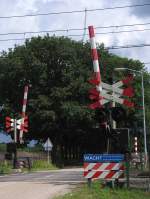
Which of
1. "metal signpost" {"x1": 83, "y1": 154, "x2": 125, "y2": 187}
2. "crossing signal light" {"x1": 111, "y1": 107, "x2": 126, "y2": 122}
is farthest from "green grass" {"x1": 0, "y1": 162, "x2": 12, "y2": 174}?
"crossing signal light" {"x1": 111, "y1": 107, "x2": 126, "y2": 122}

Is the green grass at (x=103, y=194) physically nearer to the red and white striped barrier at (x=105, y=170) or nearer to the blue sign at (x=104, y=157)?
the red and white striped barrier at (x=105, y=170)

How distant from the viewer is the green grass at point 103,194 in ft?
56.3

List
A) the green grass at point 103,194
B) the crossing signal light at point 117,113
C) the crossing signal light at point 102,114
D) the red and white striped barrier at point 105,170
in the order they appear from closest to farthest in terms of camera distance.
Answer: the green grass at point 103,194 → the crossing signal light at point 102,114 → the crossing signal light at point 117,113 → the red and white striped barrier at point 105,170

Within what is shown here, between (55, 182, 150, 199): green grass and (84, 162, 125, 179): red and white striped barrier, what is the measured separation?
1.44 ft

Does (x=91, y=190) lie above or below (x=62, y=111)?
below

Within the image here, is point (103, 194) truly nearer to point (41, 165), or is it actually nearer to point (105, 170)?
point (105, 170)

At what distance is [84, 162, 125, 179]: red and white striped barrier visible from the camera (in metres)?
18.9

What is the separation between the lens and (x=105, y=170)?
1895 cm

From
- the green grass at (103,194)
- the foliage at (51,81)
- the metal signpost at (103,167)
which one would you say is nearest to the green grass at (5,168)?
the foliage at (51,81)

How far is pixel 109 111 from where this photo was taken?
18344 millimetres

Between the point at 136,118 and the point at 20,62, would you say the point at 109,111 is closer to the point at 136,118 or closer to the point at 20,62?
the point at 20,62

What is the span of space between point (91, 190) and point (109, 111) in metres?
2.55

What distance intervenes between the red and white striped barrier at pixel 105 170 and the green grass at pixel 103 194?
1.44 ft

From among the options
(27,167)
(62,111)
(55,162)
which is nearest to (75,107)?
(62,111)
